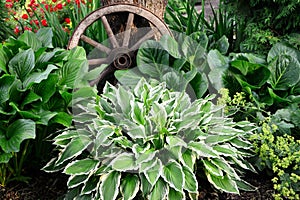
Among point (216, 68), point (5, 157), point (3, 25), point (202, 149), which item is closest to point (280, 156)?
point (202, 149)

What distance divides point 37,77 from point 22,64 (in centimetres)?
22

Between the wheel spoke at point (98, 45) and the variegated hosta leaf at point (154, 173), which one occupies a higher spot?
the wheel spoke at point (98, 45)

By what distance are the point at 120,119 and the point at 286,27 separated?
176 centimetres

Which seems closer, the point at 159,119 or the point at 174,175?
the point at 174,175

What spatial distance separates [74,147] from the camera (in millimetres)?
2457

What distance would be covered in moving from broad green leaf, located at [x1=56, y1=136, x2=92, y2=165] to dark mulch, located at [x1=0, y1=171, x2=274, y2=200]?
31 cm

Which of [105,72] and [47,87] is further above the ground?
[47,87]

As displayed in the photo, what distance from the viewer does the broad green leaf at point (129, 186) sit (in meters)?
2.26

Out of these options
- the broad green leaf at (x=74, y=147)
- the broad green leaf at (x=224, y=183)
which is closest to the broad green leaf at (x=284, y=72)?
the broad green leaf at (x=224, y=183)

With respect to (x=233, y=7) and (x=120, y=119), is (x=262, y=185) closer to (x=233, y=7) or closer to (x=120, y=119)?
(x=120, y=119)

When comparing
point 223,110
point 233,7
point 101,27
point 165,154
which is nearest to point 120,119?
point 165,154

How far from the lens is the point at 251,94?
9.72 feet

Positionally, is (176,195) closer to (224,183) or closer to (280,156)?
(224,183)

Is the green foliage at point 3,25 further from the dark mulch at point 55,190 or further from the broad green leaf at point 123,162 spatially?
the broad green leaf at point 123,162
